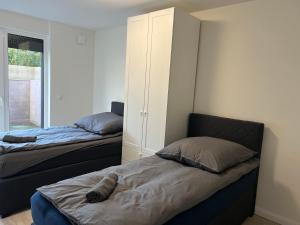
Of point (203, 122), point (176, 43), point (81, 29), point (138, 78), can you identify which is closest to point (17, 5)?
point (81, 29)

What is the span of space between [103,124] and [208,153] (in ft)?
5.33

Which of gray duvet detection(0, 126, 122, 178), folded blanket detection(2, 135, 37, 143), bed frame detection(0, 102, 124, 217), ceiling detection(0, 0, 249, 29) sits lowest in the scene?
bed frame detection(0, 102, 124, 217)

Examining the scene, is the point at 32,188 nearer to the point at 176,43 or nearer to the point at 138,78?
the point at 138,78

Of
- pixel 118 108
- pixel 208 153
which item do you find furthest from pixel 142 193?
pixel 118 108

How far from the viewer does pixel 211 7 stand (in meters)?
2.78

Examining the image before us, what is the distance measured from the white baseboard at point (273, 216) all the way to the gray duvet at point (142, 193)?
27.8 inches

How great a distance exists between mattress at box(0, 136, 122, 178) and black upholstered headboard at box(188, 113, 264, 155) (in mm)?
1095

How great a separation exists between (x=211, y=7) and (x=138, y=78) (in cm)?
120

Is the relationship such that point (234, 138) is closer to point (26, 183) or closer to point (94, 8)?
point (26, 183)

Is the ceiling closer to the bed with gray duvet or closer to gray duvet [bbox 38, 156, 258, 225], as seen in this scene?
the bed with gray duvet

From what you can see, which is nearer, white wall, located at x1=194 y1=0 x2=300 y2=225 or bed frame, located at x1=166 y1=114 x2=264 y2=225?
bed frame, located at x1=166 y1=114 x2=264 y2=225

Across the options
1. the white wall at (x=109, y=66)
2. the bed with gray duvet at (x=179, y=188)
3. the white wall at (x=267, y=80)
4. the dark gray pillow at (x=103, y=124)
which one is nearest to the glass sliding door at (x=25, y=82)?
the white wall at (x=109, y=66)

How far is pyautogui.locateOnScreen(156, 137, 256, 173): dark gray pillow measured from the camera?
2084 millimetres

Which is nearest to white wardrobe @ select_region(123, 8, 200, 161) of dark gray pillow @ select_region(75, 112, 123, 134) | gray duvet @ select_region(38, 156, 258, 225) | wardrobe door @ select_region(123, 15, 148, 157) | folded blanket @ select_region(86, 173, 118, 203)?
wardrobe door @ select_region(123, 15, 148, 157)
